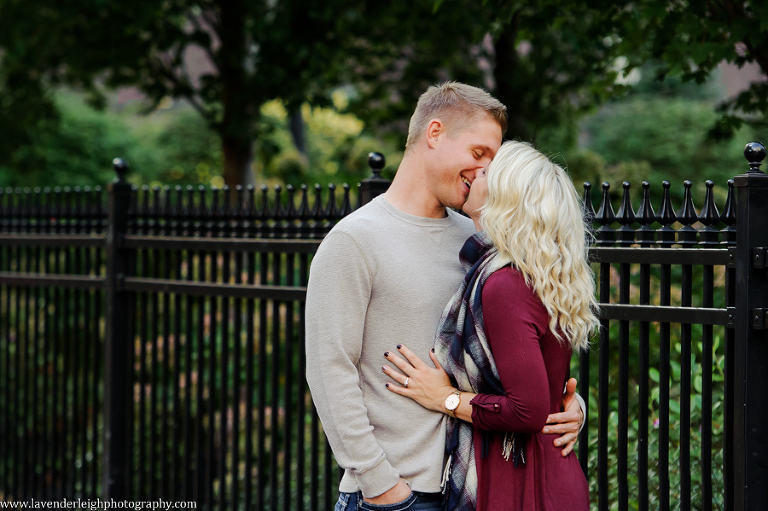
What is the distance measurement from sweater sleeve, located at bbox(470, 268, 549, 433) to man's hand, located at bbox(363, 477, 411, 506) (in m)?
0.38

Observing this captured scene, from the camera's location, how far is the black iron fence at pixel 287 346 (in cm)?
286

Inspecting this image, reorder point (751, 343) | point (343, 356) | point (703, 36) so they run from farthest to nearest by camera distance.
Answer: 1. point (703, 36)
2. point (751, 343)
3. point (343, 356)

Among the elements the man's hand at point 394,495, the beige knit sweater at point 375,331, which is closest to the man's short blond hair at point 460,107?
the beige knit sweater at point 375,331

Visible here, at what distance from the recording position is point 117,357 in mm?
4688

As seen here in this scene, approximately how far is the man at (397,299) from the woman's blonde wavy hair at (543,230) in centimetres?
25

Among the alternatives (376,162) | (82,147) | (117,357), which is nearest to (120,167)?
(117,357)

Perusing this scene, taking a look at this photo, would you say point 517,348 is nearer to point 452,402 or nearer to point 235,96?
point 452,402

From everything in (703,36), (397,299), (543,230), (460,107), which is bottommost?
(397,299)

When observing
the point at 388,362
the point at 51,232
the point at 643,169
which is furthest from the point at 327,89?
the point at 388,362

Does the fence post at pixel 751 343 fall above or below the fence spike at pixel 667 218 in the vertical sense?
below

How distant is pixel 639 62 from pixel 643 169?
415 cm

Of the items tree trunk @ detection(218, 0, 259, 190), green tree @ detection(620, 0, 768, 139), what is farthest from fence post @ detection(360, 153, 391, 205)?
tree trunk @ detection(218, 0, 259, 190)

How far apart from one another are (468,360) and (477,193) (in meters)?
0.53

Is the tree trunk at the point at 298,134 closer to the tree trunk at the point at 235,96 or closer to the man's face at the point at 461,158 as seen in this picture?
the tree trunk at the point at 235,96
